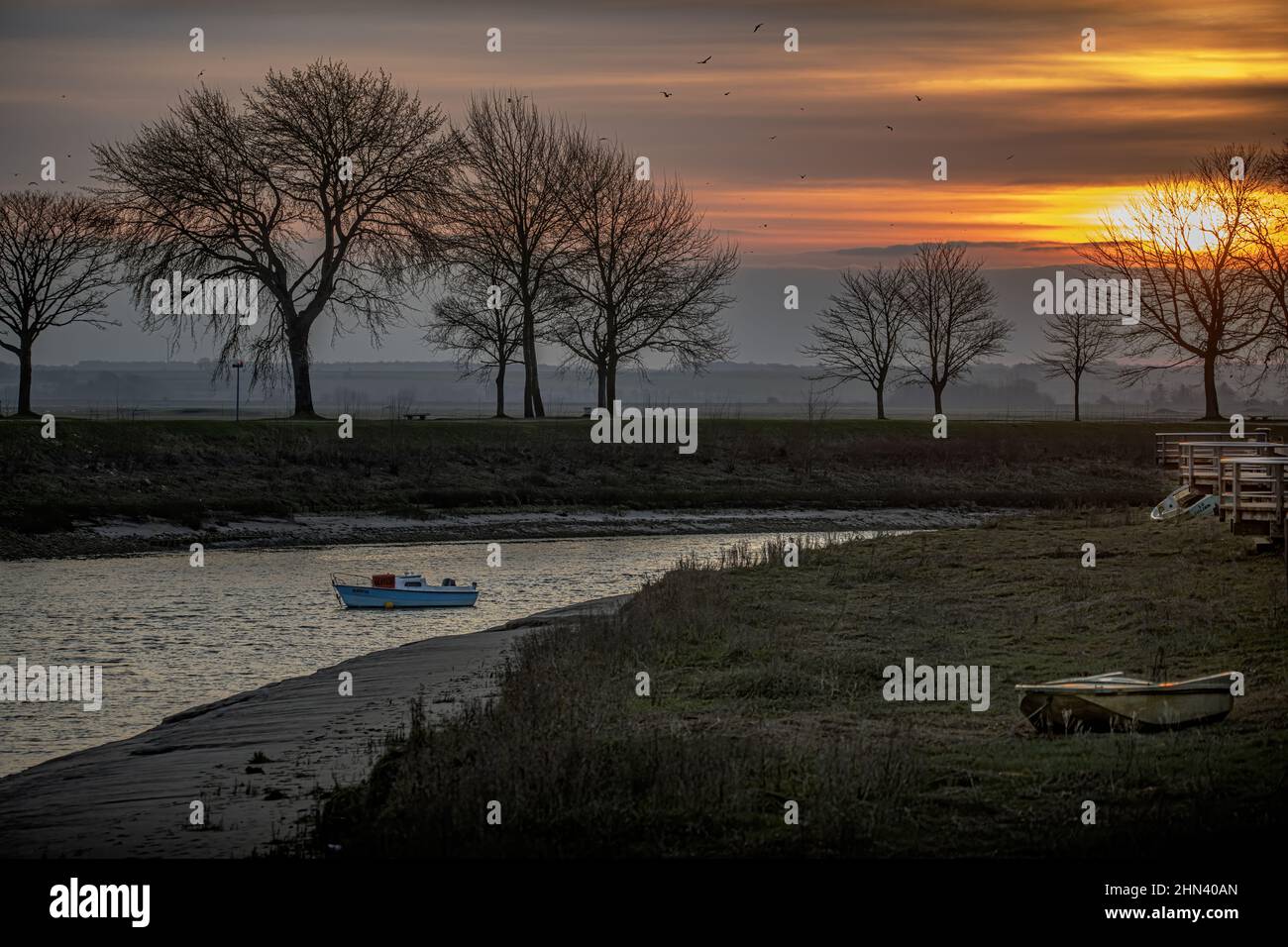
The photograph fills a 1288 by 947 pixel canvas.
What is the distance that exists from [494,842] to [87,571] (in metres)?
30.8

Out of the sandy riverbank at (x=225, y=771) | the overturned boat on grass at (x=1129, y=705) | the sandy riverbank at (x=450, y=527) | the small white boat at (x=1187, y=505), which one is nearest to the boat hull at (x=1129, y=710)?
the overturned boat on grass at (x=1129, y=705)

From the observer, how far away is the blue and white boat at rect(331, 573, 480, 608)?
3309 cm

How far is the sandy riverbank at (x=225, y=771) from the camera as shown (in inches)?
521

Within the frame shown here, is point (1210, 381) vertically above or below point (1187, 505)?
above

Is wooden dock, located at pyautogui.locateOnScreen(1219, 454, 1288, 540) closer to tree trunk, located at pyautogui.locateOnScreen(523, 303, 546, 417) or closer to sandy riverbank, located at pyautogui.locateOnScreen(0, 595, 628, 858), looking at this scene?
sandy riverbank, located at pyautogui.locateOnScreen(0, 595, 628, 858)

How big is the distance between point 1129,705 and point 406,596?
2155cm

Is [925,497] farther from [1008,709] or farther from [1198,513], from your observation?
[1008,709]

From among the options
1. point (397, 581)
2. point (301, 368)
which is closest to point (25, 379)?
point (301, 368)

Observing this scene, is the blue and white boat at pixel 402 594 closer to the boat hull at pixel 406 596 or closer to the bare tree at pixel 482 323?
the boat hull at pixel 406 596

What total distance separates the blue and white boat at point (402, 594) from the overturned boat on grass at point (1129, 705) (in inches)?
806

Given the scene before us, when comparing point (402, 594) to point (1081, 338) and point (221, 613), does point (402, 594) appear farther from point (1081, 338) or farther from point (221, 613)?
point (1081, 338)

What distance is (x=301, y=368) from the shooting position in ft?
216

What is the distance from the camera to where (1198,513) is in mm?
35438

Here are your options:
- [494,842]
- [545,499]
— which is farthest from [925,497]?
[494,842]
